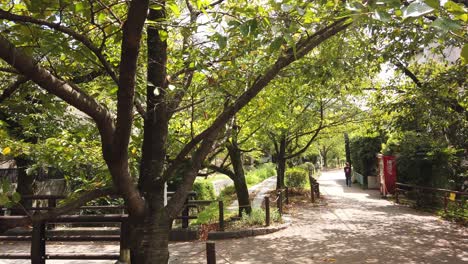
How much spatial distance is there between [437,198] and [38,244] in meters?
15.5

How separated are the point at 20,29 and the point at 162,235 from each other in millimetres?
2103

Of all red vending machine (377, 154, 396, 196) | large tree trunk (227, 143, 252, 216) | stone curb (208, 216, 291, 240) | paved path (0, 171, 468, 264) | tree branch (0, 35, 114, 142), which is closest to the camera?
tree branch (0, 35, 114, 142)

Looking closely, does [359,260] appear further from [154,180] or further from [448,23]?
[448,23]

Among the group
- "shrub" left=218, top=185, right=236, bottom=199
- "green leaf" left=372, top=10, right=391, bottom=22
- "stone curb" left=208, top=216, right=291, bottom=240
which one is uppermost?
"green leaf" left=372, top=10, right=391, bottom=22

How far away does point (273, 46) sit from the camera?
2629 mm

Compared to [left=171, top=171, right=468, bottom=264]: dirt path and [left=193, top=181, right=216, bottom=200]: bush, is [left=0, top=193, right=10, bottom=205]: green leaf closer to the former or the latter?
[left=171, top=171, right=468, bottom=264]: dirt path

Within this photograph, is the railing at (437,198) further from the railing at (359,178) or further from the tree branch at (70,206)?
the tree branch at (70,206)

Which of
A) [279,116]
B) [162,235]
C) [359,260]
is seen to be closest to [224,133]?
[162,235]

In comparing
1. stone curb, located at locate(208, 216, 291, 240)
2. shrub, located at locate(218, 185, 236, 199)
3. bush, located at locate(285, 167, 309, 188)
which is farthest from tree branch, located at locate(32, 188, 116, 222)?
bush, located at locate(285, 167, 309, 188)

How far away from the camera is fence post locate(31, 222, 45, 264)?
6879 millimetres

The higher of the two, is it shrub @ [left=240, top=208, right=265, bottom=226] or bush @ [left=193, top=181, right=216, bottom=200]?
bush @ [left=193, top=181, right=216, bottom=200]

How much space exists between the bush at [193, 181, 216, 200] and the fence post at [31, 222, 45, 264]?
11894 millimetres

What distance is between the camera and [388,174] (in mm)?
21891

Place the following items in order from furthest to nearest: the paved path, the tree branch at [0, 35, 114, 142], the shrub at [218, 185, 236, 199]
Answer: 1. the shrub at [218, 185, 236, 199]
2. the paved path
3. the tree branch at [0, 35, 114, 142]
